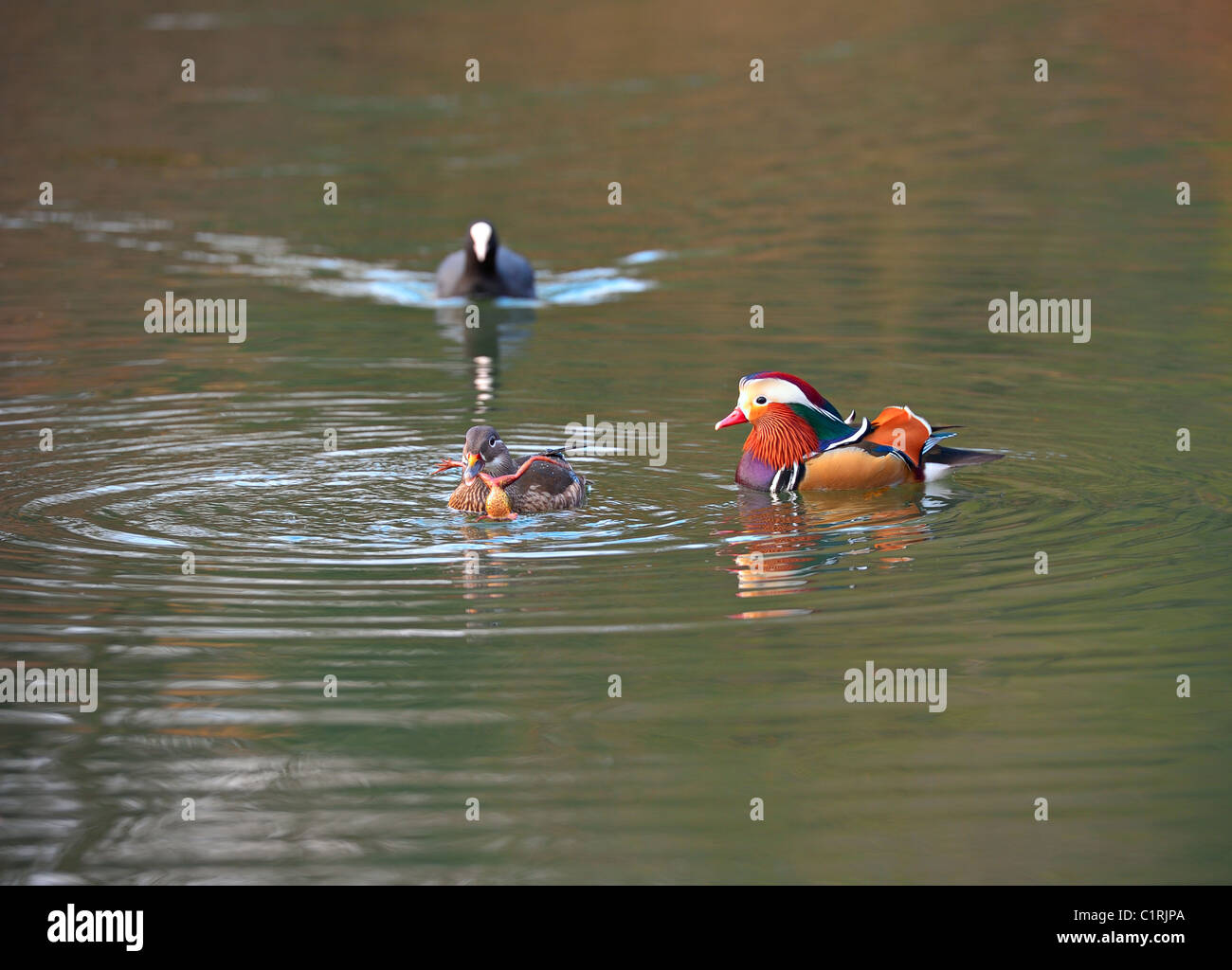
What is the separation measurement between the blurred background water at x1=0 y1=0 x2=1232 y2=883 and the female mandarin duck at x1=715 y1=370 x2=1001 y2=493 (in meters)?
0.19

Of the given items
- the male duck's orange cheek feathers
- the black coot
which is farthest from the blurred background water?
the black coot

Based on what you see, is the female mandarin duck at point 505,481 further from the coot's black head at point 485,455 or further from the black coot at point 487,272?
the black coot at point 487,272

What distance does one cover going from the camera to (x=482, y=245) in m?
20.5

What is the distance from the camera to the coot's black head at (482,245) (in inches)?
801

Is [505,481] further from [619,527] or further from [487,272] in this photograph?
[487,272]

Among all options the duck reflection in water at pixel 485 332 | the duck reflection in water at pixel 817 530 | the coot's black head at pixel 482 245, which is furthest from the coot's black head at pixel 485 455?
the coot's black head at pixel 482 245

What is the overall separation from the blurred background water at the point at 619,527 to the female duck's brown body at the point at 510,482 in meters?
0.17

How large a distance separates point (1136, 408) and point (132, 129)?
2235 centimetres

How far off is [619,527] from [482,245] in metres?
9.87

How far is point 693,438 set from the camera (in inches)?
543

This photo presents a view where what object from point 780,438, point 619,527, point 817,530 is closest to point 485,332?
point 780,438

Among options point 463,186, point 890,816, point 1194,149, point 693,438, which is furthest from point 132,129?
point 890,816

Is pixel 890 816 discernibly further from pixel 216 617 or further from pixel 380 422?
pixel 380 422

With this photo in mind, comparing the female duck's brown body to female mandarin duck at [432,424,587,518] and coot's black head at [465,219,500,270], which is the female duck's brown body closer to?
female mandarin duck at [432,424,587,518]
